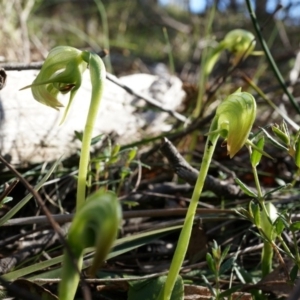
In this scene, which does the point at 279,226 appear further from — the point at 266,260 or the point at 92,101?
the point at 92,101

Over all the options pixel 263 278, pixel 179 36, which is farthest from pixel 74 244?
pixel 179 36

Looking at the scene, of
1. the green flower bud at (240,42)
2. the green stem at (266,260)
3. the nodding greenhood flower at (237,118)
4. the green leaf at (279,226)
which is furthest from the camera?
the green flower bud at (240,42)

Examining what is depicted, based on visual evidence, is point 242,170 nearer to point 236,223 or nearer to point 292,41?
point 236,223

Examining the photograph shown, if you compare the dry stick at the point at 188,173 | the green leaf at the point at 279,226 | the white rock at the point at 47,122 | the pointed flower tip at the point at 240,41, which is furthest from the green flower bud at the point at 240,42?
the green leaf at the point at 279,226

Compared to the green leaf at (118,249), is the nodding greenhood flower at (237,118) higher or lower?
higher

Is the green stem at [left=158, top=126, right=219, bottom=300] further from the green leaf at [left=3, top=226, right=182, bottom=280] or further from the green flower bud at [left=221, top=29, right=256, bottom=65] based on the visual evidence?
the green flower bud at [left=221, top=29, right=256, bottom=65]

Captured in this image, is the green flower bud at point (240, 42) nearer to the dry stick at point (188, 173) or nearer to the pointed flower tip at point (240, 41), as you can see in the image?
the pointed flower tip at point (240, 41)

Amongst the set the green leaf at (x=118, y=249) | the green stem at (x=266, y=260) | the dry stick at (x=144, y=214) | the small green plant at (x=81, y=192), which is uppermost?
the small green plant at (x=81, y=192)
